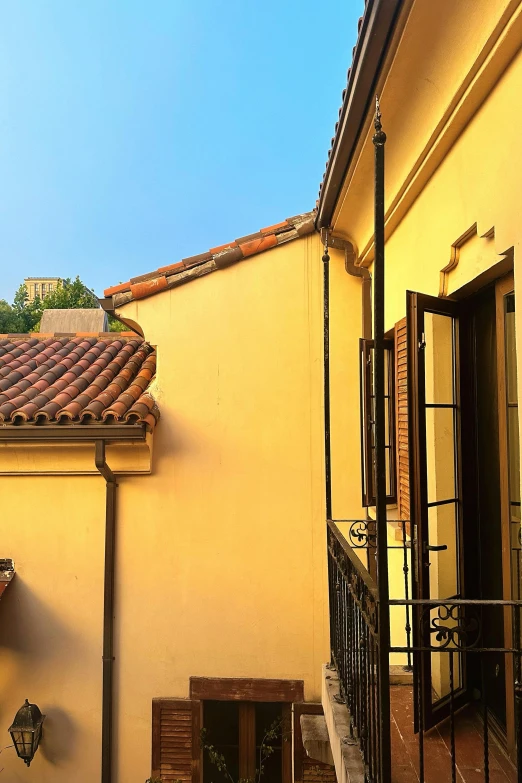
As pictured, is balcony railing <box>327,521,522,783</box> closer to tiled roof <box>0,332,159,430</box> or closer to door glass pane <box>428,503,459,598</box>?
door glass pane <box>428,503,459,598</box>

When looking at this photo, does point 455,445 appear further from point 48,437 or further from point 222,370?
point 48,437

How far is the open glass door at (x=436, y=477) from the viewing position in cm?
257

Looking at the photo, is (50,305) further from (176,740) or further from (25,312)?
(176,740)

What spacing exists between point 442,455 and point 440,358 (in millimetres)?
553

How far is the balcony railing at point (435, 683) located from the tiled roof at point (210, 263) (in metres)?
2.92

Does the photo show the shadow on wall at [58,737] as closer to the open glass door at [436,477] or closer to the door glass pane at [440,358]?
the open glass door at [436,477]

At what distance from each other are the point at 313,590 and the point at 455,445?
2.58 m

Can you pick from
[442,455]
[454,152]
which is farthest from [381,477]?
[454,152]

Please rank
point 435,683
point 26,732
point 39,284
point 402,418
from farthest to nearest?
point 39,284 < point 26,732 < point 402,418 < point 435,683

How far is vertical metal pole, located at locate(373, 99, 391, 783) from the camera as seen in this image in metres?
1.72

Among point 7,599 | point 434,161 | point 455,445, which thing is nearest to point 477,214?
point 434,161

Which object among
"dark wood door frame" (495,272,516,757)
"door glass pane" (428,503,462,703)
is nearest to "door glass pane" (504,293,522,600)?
"dark wood door frame" (495,272,516,757)

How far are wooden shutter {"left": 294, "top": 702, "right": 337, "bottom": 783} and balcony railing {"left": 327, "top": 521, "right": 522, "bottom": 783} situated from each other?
1.94 meters

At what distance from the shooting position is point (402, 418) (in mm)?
3980
